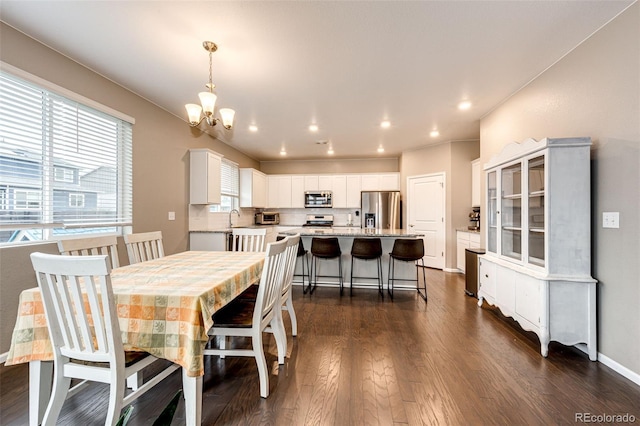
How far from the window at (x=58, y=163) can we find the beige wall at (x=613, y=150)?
14.6 feet

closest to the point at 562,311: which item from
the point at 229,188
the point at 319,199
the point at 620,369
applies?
the point at 620,369

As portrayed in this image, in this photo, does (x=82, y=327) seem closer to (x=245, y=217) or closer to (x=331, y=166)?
(x=245, y=217)

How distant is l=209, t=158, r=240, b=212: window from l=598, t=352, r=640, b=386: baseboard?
513 cm

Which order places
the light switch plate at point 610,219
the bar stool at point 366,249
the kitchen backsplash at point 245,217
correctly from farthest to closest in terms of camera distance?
the kitchen backsplash at point 245,217 → the bar stool at point 366,249 → the light switch plate at point 610,219

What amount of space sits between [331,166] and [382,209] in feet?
5.69

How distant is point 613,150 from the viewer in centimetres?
210

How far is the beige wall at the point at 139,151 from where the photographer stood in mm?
2129

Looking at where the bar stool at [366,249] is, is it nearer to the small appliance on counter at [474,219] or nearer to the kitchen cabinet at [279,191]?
the small appliance on counter at [474,219]

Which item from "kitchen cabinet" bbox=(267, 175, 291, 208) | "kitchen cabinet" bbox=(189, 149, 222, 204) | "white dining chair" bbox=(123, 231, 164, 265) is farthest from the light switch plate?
"kitchen cabinet" bbox=(267, 175, 291, 208)

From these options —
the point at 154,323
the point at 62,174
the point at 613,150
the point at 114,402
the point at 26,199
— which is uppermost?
the point at 613,150

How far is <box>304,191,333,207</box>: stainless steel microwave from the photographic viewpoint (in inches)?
259

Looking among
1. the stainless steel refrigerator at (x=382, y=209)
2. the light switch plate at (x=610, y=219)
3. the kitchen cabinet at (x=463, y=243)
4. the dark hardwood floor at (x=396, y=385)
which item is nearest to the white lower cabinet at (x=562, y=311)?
the dark hardwood floor at (x=396, y=385)

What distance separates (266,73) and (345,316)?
107 inches

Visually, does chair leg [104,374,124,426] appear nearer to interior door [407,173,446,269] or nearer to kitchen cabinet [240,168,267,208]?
kitchen cabinet [240,168,267,208]
